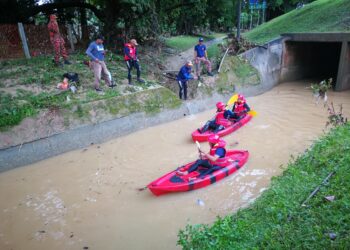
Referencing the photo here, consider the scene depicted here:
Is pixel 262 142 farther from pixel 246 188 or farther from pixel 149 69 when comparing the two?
pixel 149 69

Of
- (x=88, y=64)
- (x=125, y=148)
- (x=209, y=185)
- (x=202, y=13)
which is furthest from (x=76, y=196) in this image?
(x=202, y=13)

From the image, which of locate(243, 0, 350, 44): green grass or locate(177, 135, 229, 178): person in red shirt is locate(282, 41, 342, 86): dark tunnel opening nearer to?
locate(243, 0, 350, 44): green grass

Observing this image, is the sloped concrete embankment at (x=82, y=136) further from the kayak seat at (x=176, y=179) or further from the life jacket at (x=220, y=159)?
the kayak seat at (x=176, y=179)

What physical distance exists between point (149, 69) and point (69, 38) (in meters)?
→ 4.33

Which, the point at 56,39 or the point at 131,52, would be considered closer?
the point at 131,52

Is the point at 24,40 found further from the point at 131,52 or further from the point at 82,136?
the point at 82,136

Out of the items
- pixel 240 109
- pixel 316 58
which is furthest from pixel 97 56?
pixel 316 58

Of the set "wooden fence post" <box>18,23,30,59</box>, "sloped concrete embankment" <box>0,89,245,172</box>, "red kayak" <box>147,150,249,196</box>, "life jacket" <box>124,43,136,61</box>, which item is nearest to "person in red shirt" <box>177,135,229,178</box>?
"red kayak" <box>147,150,249,196</box>

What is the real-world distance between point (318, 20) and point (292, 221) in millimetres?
17292

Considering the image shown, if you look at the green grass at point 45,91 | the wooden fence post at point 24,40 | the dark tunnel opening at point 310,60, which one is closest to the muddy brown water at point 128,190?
the green grass at point 45,91

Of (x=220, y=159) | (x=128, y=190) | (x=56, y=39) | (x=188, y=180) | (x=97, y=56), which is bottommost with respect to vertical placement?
(x=128, y=190)

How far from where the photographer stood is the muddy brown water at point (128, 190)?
600 cm

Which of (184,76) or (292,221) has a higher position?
(184,76)

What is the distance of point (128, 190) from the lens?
24.5 ft
